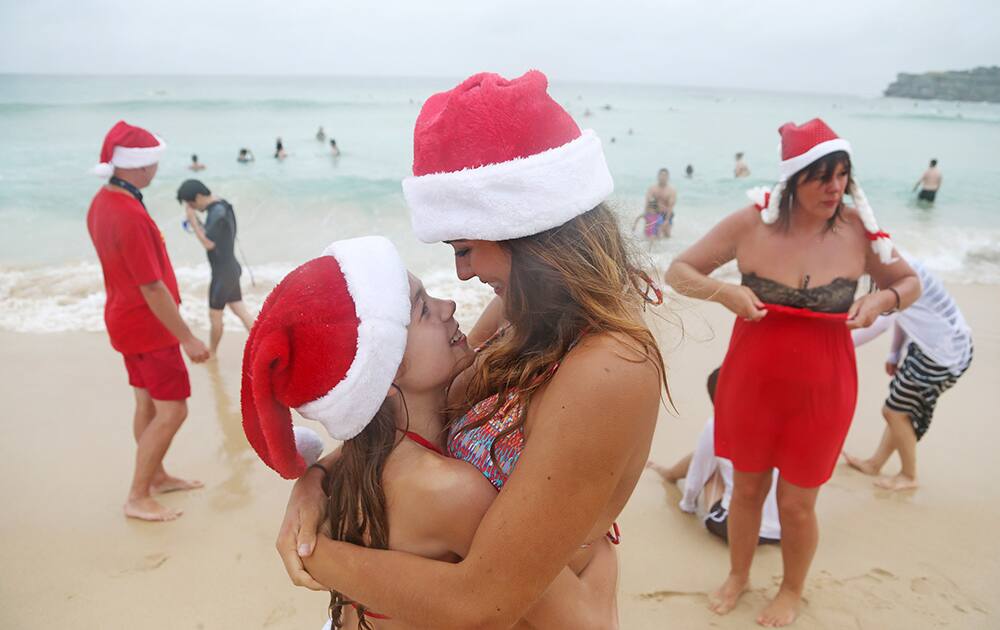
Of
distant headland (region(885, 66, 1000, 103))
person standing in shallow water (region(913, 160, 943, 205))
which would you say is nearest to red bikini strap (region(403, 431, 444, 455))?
person standing in shallow water (region(913, 160, 943, 205))

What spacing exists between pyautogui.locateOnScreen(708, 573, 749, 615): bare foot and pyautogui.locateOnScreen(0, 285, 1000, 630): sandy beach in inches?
1.6

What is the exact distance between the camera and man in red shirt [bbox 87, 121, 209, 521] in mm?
3654

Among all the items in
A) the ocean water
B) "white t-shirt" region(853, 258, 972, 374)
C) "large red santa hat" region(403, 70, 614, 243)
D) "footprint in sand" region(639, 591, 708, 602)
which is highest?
"large red santa hat" region(403, 70, 614, 243)

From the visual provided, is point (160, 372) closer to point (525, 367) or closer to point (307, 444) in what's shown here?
point (307, 444)

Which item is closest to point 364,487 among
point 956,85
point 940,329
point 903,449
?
point 940,329

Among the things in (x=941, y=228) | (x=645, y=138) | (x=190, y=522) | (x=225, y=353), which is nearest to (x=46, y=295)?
(x=225, y=353)

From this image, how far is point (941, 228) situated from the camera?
15.2m

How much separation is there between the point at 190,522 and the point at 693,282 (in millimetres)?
3344

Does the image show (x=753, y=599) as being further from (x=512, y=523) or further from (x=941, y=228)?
(x=941, y=228)

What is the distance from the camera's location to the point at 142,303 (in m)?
3.78

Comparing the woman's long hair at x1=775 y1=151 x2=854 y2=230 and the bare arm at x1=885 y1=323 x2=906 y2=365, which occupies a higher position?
the woman's long hair at x1=775 y1=151 x2=854 y2=230

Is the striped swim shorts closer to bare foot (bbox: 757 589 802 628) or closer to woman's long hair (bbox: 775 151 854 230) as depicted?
bare foot (bbox: 757 589 802 628)

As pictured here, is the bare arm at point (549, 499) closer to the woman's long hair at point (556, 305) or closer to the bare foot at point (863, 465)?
the woman's long hair at point (556, 305)

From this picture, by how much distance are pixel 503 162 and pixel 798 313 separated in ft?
6.35
